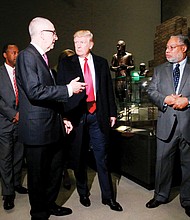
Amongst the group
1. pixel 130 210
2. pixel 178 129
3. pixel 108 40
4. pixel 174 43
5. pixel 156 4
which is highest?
pixel 156 4

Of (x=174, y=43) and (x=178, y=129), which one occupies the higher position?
(x=174, y=43)

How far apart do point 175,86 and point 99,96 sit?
0.63 m

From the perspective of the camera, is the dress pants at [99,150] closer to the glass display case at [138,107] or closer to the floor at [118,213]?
the floor at [118,213]

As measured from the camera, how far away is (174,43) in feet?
7.85

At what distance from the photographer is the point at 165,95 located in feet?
7.96

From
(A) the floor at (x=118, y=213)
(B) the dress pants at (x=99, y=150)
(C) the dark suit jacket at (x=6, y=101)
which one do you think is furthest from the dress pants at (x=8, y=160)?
(B) the dress pants at (x=99, y=150)

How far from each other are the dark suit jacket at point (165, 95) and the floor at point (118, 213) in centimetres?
63

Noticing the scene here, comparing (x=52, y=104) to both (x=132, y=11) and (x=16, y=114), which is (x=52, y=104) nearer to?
(x=16, y=114)

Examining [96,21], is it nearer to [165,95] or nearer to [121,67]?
[121,67]

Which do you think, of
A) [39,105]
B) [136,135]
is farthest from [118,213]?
[39,105]

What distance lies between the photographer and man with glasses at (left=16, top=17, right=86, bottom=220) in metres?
1.91

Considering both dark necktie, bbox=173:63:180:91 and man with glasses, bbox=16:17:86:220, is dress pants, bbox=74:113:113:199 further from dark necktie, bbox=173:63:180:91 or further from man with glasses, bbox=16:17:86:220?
dark necktie, bbox=173:63:180:91

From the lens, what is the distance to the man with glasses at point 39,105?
1909mm

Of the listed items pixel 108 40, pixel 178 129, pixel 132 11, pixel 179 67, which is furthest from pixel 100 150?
pixel 132 11
